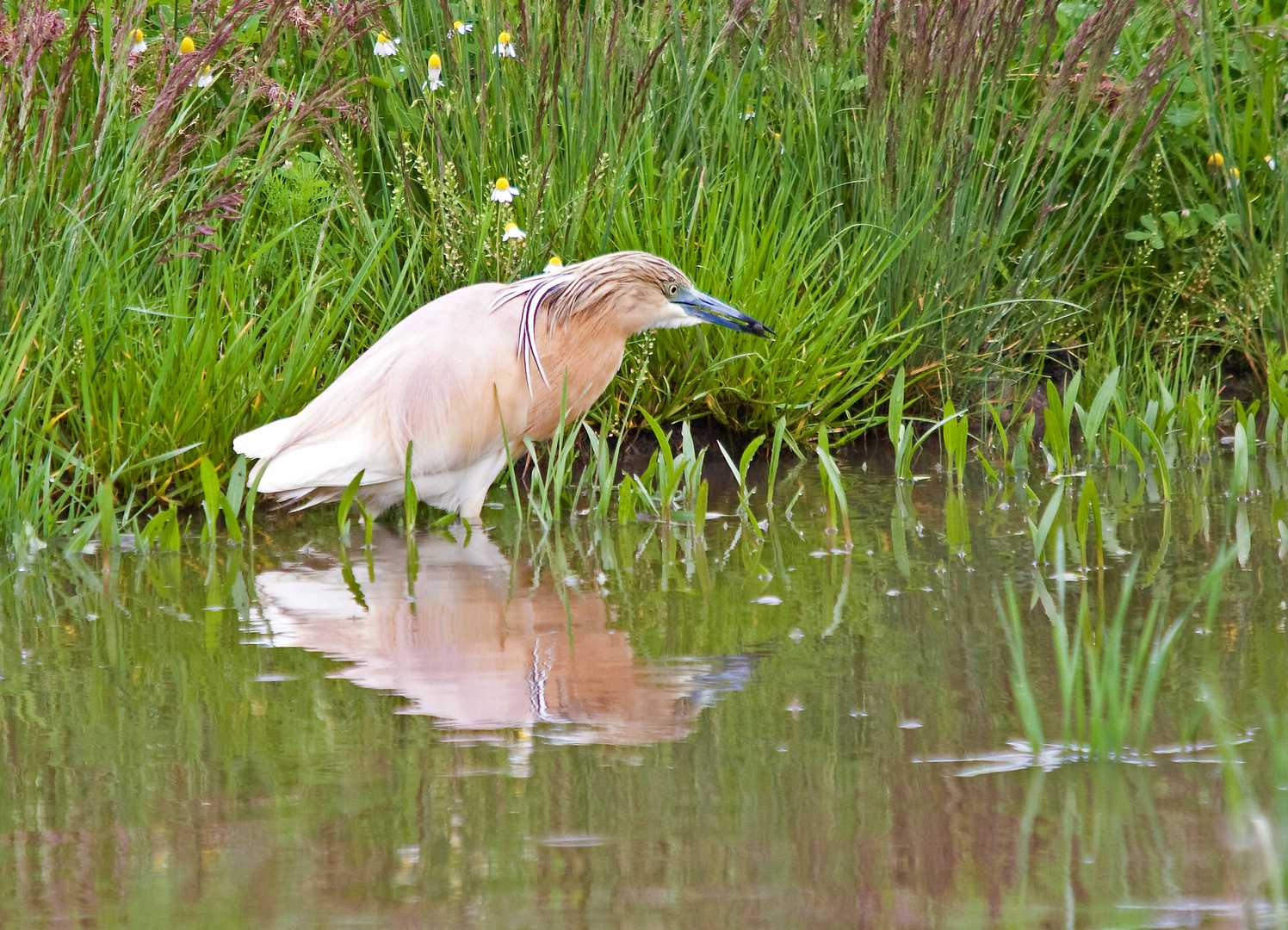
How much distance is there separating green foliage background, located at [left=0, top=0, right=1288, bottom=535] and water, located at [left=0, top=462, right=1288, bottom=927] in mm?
869

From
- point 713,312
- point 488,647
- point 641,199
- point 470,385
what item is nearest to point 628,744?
point 488,647

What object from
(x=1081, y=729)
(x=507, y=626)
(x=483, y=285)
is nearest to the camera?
(x=1081, y=729)

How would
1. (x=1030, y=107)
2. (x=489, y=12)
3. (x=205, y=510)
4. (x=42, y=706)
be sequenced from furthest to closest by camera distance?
(x=1030, y=107) → (x=489, y=12) → (x=205, y=510) → (x=42, y=706)

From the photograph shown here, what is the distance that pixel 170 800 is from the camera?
1915 mm

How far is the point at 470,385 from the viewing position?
12.7 feet

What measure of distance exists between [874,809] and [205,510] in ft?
7.05

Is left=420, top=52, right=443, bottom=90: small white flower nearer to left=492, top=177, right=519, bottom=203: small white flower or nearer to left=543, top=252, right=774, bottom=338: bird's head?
Answer: left=492, top=177, right=519, bottom=203: small white flower

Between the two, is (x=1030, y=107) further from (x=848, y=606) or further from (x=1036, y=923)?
(x=1036, y=923)

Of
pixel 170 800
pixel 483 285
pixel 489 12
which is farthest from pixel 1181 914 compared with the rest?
pixel 489 12

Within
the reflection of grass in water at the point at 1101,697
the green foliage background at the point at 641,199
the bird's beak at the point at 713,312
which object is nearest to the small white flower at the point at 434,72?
the green foliage background at the point at 641,199

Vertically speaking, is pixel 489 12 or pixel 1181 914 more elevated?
pixel 489 12

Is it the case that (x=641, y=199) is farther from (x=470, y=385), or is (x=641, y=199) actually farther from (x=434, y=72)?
(x=470, y=385)

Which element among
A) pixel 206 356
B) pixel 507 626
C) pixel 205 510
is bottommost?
pixel 507 626

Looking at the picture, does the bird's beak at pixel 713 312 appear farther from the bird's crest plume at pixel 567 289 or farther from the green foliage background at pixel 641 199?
the green foliage background at pixel 641 199
